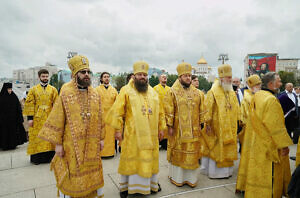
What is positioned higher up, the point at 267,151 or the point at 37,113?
the point at 37,113

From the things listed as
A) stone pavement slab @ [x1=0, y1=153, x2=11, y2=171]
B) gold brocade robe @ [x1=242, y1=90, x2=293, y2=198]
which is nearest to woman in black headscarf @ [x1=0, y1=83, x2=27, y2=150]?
stone pavement slab @ [x1=0, y1=153, x2=11, y2=171]

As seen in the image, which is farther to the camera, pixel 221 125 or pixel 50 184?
pixel 221 125

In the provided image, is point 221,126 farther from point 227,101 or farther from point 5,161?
point 5,161

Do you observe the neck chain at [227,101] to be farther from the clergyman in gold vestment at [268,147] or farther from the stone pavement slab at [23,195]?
the stone pavement slab at [23,195]

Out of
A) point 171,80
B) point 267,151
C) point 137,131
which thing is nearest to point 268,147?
point 267,151

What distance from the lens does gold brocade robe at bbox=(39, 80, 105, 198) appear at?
2.78 m

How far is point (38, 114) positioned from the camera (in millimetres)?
5254

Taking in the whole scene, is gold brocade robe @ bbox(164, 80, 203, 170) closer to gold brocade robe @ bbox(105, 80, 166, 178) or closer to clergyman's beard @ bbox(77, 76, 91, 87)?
gold brocade robe @ bbox(105, 80, 166, 178)

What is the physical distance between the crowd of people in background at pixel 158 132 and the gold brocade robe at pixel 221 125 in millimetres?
21

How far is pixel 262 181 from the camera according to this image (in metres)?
3.13

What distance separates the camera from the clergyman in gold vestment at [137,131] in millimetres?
3488

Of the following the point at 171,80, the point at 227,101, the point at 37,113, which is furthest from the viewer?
the point at 171,80

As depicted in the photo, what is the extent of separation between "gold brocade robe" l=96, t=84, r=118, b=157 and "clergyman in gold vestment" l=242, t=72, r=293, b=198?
369 centimetres

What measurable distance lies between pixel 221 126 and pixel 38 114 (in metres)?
4.41
